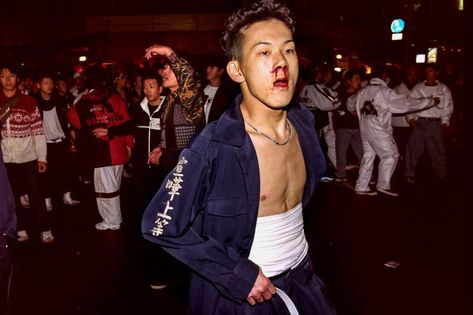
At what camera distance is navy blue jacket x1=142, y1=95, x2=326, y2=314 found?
7.23ft

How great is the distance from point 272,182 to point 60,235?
17.0 feet

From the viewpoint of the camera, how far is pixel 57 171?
27.0 feet

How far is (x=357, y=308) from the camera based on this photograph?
15.3 ft

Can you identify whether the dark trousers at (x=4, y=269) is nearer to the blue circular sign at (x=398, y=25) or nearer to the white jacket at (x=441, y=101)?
the white jacket at (x=441, y=101)

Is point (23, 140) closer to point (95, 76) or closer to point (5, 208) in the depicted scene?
point (95, 76)

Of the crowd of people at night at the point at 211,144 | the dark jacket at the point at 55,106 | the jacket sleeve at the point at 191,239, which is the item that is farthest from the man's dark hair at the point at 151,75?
the jacket sleeve at the point at 191,239

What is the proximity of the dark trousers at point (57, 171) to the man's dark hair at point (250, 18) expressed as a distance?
20.3 ft

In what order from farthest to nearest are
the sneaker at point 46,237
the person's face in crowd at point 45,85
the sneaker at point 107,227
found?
1. the person's face in crowd at point 45,85
2. the sneaker at point 107,227
3. the sneaker at point 46,237

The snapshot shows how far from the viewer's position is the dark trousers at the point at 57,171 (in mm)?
Result: 8148

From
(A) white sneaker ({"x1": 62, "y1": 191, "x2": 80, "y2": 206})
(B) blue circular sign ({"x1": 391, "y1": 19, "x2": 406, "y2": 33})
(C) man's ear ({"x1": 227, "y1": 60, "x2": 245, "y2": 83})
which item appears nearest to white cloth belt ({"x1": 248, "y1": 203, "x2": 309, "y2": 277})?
(C) man's ear ({"x1": 227, "y1": 60, "x2": 245, "y2": 83})

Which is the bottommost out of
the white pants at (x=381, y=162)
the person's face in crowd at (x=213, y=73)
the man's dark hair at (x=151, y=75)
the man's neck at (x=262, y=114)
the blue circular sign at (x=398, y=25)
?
the white pants at (x=381, y=162)

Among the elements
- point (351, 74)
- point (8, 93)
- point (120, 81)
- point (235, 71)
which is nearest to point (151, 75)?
point (8, 93)

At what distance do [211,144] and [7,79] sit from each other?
4357 mm

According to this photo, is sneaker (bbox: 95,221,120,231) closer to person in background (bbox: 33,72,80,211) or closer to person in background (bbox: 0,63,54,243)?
person in background (bbox: 0,63,54,243)
